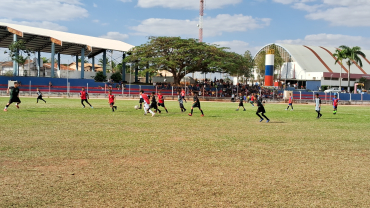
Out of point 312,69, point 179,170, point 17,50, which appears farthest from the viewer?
point 312,69

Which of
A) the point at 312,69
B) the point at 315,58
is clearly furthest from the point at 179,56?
the point at 315,58

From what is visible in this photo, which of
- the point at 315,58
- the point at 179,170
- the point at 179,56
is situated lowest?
the point at 179,170

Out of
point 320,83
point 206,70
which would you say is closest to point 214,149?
point 206,70

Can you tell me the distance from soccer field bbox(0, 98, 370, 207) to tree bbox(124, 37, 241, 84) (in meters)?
39.0

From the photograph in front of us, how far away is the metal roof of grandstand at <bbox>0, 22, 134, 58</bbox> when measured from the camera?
44.5 meters

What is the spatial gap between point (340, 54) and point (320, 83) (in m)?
13.5

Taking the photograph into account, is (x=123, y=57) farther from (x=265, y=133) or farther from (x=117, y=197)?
(x=117, y=197)

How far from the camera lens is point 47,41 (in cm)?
5178

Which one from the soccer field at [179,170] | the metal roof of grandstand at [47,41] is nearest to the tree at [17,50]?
the metal roof of grandstand at [47,41]

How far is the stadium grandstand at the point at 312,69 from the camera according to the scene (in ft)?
260

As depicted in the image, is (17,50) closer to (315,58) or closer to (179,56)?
(179,56)

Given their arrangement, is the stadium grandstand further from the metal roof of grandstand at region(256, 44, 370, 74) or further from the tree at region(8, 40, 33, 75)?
the tree at region(8, 40, 33, 75)

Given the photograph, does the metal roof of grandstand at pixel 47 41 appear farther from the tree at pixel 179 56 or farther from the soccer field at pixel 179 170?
the soccer field at pixel 179 170

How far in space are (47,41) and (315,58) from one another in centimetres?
6871
